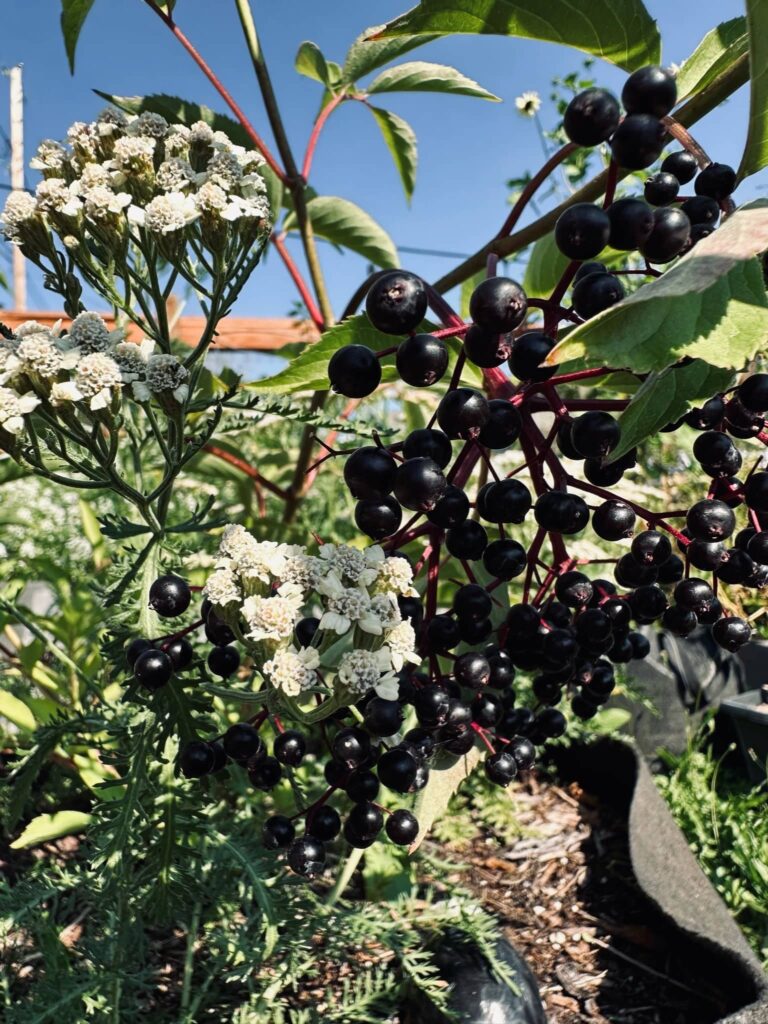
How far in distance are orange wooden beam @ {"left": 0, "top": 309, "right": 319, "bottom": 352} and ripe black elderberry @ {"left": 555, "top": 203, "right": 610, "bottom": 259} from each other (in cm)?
142

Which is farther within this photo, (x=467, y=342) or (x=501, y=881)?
(x=501, y=881)

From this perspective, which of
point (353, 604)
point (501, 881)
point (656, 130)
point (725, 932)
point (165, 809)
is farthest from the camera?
point (501, 881)

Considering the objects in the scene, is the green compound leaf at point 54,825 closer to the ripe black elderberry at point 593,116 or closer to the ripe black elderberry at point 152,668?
the ripe black elderberry at point 152,668

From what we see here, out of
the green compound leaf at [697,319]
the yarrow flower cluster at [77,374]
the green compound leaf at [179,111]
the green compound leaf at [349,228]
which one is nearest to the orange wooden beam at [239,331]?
the green compound leaf at [349,228]

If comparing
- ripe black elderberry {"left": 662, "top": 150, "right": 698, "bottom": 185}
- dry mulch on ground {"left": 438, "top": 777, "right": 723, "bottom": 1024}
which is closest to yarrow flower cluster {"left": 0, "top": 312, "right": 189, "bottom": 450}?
ripe black elderberry {"left": 662, "top": 150, "right": 698, "bottom": 185}

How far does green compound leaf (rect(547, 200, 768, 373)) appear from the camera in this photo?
16.7 inches

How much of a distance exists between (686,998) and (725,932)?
0.54 feet

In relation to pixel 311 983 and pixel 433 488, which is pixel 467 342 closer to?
pixel 433 488

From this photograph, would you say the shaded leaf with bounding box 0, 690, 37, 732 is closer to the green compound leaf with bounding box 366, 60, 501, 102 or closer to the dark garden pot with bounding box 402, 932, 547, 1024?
the dark garden pot with bounding box 402, 932, 547, 1024

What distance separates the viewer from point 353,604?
0.61 metres

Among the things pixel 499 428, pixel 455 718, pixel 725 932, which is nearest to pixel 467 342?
pixel 499 428

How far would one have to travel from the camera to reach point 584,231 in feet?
1.57

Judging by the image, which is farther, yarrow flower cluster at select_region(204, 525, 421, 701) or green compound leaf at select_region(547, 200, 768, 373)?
yarrow flower cluster at select_region(204, 525, 421, 701)

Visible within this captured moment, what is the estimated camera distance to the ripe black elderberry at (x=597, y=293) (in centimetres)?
51
